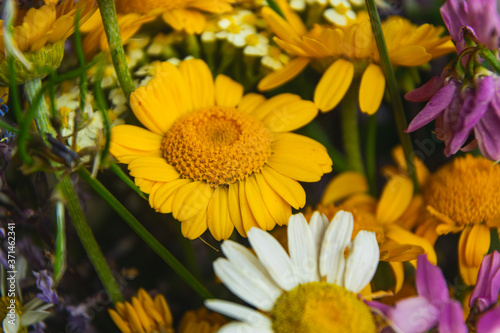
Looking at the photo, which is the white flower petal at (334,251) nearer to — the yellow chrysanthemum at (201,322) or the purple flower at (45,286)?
the yellow chrysanthemum at (201,322)

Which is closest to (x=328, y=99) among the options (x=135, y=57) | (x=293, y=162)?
(x=293, y=162)

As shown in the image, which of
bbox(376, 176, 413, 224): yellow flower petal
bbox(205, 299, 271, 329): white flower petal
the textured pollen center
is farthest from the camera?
bbox(376, 176, 413, 224): yellow flower petal

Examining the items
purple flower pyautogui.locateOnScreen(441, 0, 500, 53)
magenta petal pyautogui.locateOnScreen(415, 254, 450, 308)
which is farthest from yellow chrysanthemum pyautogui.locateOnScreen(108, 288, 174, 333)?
purple flower pyautogui.locateOnScreen(441, 0, 500, 53)

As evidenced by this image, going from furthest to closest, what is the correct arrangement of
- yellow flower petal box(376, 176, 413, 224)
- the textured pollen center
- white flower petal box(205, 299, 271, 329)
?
1. yellow flower petal box(376, 176, 413, 224)
2. the textured pollen center
3. white flower petal box(205, 299, 271, 329)

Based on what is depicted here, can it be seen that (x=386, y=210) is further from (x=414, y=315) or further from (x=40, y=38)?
→ (x=40, y=38)

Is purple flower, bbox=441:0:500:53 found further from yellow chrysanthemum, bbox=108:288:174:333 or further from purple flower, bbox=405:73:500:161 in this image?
yellow chrysanthemum, bbox=108:288:174:333

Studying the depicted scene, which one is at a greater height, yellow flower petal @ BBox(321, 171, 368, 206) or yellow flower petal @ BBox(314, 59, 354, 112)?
yellow flower petal @ BBox(314, 59, 354, 112)
